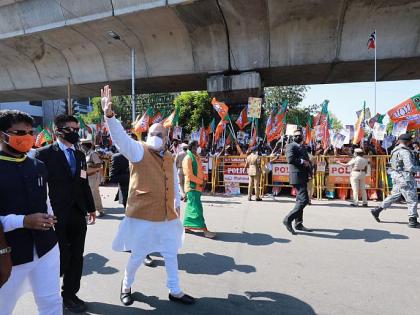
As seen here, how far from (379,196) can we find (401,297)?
7.34m

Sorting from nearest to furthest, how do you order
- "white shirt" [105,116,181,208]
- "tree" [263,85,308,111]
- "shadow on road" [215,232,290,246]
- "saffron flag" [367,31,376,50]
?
"white shirt" [105,116,181,208], "shadow on road" [215,232,290,246], "saffron flag" [367,31,376,50], "tree" [263,85,308,111]

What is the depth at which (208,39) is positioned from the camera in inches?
473

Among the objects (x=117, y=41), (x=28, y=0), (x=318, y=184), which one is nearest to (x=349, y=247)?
(x=318, y=184)

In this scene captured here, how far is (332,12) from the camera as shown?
10.3 m

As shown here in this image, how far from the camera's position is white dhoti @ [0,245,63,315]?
83.4 inches

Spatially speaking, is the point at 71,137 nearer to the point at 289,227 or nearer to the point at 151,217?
the point at 151,217

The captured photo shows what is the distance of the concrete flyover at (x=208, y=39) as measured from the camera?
1040 centimetres

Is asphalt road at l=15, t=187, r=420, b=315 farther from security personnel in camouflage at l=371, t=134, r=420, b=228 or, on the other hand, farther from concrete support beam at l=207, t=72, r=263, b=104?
concrete support beam at l=207, t=72, r=263, b=104

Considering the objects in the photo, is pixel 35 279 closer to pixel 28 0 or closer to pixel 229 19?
pixel 229 19

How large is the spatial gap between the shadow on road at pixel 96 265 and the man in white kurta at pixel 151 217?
3.19ft

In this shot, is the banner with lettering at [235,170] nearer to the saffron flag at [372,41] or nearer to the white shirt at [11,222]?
the saffron flag at [372,41]

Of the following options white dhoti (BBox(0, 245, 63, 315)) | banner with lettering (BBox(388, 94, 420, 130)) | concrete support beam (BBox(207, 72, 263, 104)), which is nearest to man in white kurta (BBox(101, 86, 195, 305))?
white dhoti (BBox(0, 245, 63, 315))

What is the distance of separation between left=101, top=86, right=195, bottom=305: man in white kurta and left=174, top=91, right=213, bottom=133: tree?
2304 cm

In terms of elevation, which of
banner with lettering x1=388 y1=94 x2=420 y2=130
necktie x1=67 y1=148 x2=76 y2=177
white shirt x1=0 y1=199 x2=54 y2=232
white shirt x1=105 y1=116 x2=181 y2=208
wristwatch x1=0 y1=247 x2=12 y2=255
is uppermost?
banner with lettering x1=388 y1=94 x2=420 y2=130
